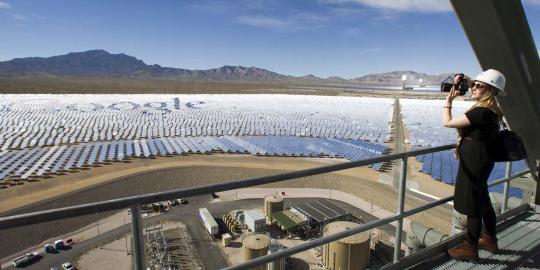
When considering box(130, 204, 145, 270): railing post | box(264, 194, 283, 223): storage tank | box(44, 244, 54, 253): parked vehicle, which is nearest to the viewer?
box(130, 204, 145, 270): railing post

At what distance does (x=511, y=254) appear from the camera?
405 centimetres

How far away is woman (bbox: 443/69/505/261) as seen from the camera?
3.22m

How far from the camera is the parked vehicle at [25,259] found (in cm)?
1883

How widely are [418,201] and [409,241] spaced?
2186 cm

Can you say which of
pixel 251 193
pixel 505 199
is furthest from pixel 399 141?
pixel 505 199

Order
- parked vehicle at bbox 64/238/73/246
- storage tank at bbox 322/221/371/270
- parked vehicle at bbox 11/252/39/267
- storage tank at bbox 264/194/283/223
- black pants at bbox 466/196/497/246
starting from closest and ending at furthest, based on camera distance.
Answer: black pants at bbox 466/196/497/246 → storage tank at bbox 322/221/371/270 → parked vehicle at bbox 11/252/39/267 → parked vehicle at bbox 64/238/73/246 → storage tank at bbox 264/194/283/223

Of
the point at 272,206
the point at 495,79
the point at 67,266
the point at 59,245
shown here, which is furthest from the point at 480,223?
the point at 59,245

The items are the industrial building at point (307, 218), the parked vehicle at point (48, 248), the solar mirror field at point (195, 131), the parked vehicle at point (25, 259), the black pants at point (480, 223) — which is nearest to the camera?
the black pants at point (480, 223)

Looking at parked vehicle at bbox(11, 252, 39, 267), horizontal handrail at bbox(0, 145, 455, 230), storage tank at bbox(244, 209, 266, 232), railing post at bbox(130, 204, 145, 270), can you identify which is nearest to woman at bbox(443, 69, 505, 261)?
horizontal handrail at bbox(0, 145, 455, 230)

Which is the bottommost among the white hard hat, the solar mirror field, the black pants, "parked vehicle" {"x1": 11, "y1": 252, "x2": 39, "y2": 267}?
"parked vehicle" {"x1": 11, "y1": 252, "x2": 39, "y2": 267}

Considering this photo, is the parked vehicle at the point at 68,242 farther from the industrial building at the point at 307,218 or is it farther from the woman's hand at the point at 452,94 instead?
the woman's hand at the point at 452,94

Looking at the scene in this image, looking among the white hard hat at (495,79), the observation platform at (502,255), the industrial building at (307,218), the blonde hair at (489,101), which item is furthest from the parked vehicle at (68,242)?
the white hard hat at (495,79)

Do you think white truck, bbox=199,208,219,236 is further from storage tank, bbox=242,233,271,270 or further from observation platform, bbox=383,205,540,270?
observation platform, bbox=383,205,540,270

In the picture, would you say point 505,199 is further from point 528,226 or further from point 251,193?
point 251,193
